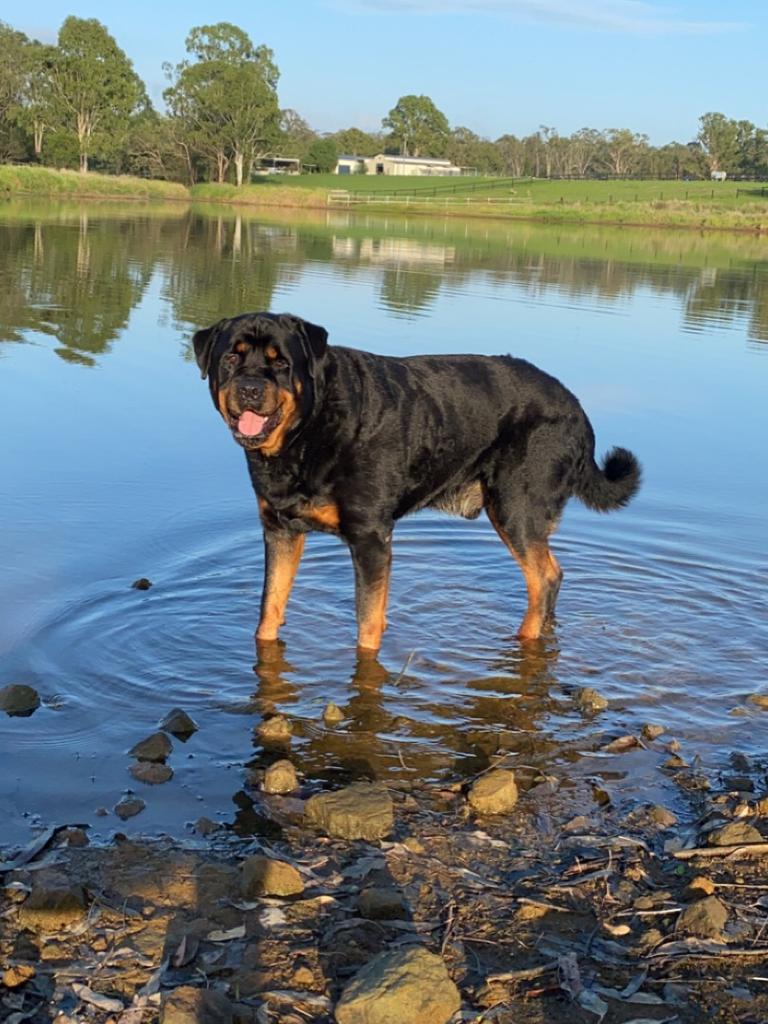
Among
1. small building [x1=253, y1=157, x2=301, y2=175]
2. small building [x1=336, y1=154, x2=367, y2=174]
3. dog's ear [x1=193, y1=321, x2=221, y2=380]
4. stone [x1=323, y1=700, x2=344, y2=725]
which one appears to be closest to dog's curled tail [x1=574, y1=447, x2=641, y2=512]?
stone [x1=323, y1=700, x2=344, y2=725]

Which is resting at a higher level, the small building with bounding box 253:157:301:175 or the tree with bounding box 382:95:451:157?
the tree with bounding box 382:95:451:157

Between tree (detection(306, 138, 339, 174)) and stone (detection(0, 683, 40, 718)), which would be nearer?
stone (detection(0, 683, 40, 718))

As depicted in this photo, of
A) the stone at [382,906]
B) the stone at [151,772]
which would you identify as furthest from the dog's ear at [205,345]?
the stone at [382,906]

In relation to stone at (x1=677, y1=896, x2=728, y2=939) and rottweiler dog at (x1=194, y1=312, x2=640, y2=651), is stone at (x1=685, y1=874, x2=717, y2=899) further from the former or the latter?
rottweiler dog at (x1=194, y1=312, x2=640, y2=651)

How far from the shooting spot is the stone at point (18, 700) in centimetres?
470

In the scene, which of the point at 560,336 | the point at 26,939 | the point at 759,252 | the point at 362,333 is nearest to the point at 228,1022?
the point at 26,939

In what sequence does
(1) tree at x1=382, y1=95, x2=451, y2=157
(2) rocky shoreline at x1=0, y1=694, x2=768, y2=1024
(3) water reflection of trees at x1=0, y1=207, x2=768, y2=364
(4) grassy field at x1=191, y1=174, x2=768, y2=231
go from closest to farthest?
1. (2) rocky shoreline at x1=0, y1=694, x2=768, y2=1024
2. (3) water reflection of trees at x1=0, y1=207, x2=768, y2=364
3. (4) grassy field at x1=191, y1=174, x2=768, y2=231
4. (1) tree at x1=382, y1=95, x2=451, y2=157

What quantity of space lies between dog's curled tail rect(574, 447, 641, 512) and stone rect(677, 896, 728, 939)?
11.9 feet

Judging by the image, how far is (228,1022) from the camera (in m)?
2.73

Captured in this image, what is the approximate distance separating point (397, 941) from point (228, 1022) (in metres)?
0.62

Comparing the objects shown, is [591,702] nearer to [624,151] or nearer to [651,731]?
[651,731]

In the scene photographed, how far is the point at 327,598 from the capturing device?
653cm

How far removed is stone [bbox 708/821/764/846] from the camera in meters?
3.79

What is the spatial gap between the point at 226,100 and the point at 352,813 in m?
89.4
